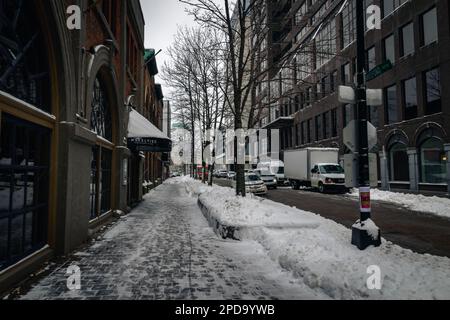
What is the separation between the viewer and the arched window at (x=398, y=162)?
936 inches

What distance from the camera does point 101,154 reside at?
963 cm

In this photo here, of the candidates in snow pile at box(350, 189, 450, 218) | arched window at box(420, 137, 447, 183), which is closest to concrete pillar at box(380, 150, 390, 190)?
arched window at box(420, 137, 447, 183)

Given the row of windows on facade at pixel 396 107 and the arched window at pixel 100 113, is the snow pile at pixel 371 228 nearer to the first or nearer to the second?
the arched window at pixel 100 113

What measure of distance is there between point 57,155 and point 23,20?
2.39m

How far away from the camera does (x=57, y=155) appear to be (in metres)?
6.01

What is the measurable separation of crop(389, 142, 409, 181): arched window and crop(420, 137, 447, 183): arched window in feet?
5.17

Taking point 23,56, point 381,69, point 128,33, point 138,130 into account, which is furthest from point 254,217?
point 128,33

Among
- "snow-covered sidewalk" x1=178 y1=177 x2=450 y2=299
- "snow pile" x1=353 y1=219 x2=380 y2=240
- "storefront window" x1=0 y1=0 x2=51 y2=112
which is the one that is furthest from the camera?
"snow pile" x1=353 y1=219 x2=380 y2=240

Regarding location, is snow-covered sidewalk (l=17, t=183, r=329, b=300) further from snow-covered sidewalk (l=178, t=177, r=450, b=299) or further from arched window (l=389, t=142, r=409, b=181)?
arched window (l=389, t=142, r=409, b=181)

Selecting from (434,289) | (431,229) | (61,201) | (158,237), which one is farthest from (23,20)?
(431,229)

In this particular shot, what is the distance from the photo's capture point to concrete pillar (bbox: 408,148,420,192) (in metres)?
22.2

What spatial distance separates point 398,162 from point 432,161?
328 centimetres

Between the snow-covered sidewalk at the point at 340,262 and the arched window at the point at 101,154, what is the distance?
420 centimetres
